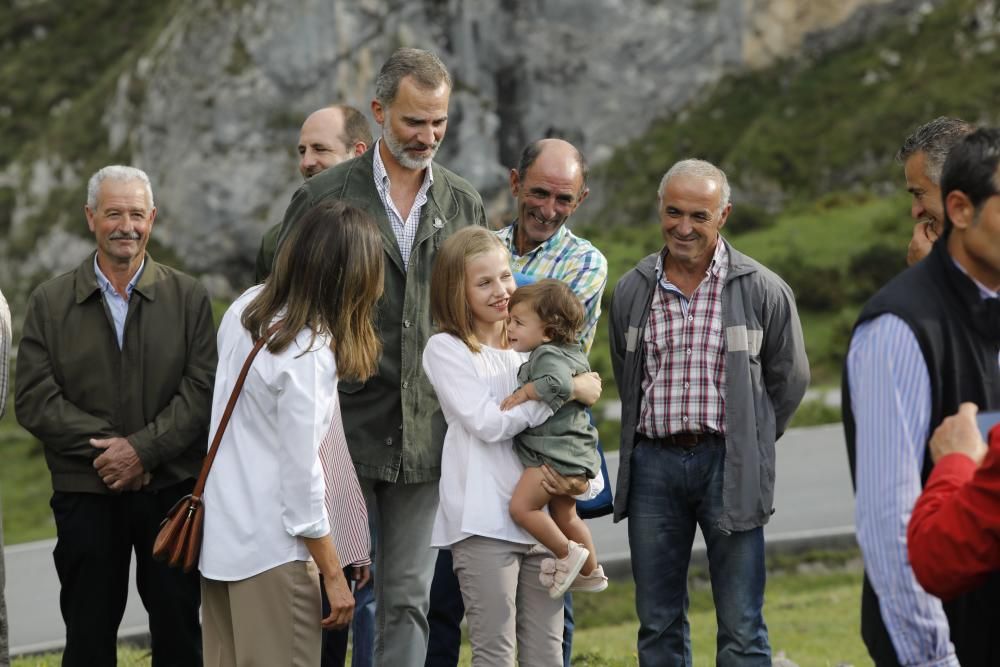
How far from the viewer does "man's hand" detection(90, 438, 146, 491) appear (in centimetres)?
574

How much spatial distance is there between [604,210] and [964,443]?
20.8 metres

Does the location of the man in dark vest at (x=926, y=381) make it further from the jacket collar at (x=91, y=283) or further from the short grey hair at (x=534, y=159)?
the jacket collar at (x=91, y=283)

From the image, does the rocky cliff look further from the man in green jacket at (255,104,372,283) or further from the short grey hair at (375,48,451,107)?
the short grey hair at (375,48,451,107)

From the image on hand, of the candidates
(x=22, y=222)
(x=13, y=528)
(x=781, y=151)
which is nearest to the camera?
(x=13, y=528)

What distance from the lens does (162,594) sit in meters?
5.90

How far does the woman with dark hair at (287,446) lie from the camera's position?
418cm

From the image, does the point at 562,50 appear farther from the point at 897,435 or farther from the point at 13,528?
the point at 897,435

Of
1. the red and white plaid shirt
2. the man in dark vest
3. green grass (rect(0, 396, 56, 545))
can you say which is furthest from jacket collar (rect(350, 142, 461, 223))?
green grass (rect(0, 396, 56, 545))

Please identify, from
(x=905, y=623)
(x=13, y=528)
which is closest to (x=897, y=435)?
(x=905, y=623)

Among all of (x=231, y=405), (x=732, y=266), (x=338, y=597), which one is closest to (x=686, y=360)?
(x=732, y=266)

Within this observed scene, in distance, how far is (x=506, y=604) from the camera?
4.87 meters

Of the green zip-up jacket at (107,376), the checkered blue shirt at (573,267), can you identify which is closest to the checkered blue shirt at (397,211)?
the checkered blue shirt at (573,267)

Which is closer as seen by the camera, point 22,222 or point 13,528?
point 13,528

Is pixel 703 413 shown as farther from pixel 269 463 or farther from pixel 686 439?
pixel 269 463
